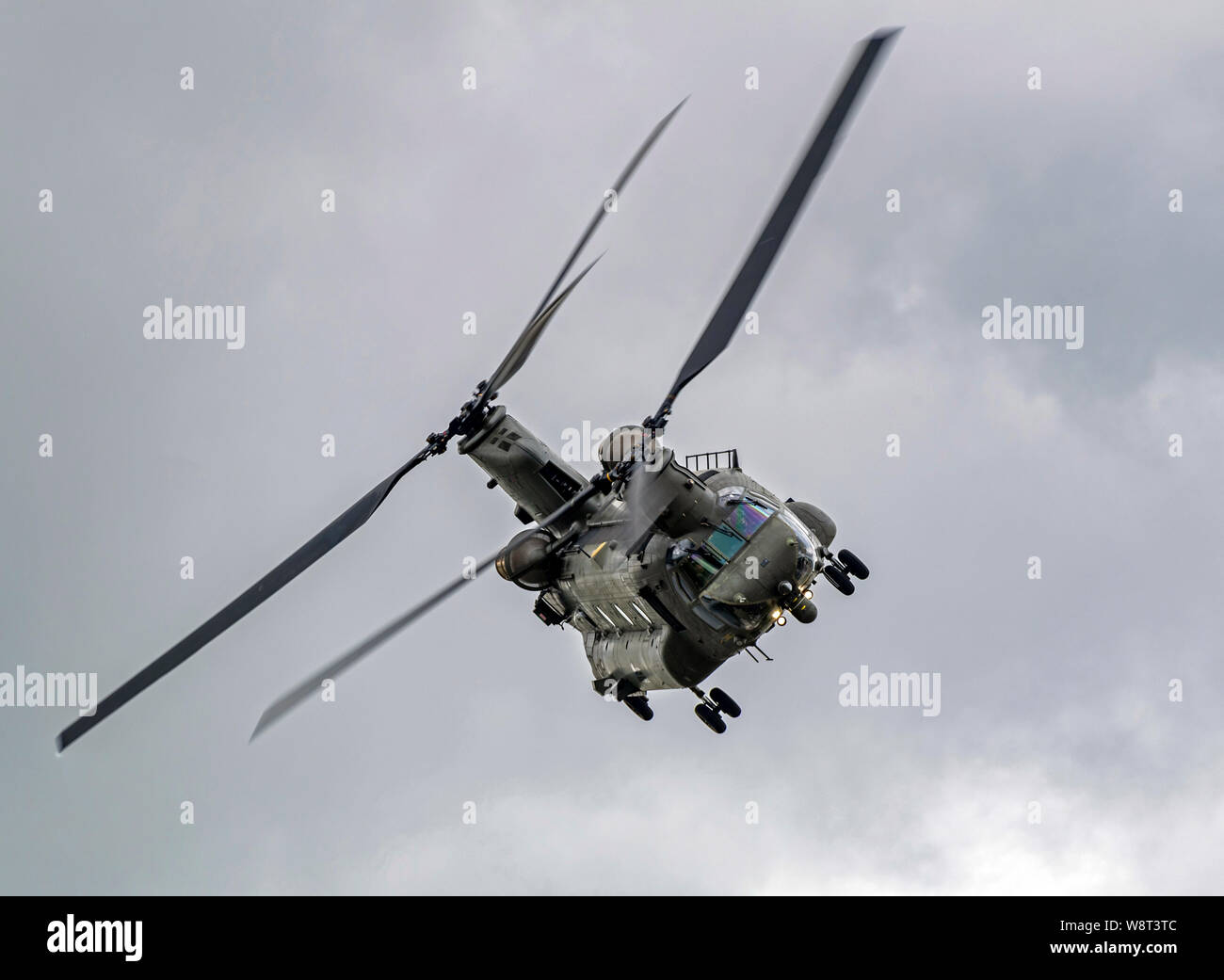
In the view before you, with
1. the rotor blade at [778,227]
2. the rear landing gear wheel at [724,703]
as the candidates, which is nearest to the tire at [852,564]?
the rear landing gear wheel at [724,703]

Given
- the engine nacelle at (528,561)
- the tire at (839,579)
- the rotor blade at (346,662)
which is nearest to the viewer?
the rotor blade at (346,662)

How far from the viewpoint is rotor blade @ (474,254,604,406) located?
2628 inches

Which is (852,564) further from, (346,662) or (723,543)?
(346,662)

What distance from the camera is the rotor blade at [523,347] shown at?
66.8 meters

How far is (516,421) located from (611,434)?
9084 mm

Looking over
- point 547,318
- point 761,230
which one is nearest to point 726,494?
point 547,318

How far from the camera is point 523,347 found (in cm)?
6888

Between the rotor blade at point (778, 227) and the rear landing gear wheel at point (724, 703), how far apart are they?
1610 cm

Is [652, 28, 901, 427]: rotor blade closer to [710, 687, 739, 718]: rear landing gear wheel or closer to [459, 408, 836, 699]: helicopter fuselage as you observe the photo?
[459, 408, 836, 699]: helicopter fuselage

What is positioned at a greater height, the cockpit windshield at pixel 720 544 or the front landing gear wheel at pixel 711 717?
the cockpit windshield at pixel 720 544

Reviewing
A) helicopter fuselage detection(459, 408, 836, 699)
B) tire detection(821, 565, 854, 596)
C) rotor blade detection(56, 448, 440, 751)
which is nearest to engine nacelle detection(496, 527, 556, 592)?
helicopter fuselage detection(459, 408, 836, 699)

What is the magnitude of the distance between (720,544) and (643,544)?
311 centimetres

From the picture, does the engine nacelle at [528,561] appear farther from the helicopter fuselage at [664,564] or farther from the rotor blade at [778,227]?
the rotor blade at [778,227]

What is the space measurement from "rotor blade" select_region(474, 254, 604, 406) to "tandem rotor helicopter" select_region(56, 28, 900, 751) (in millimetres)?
71
